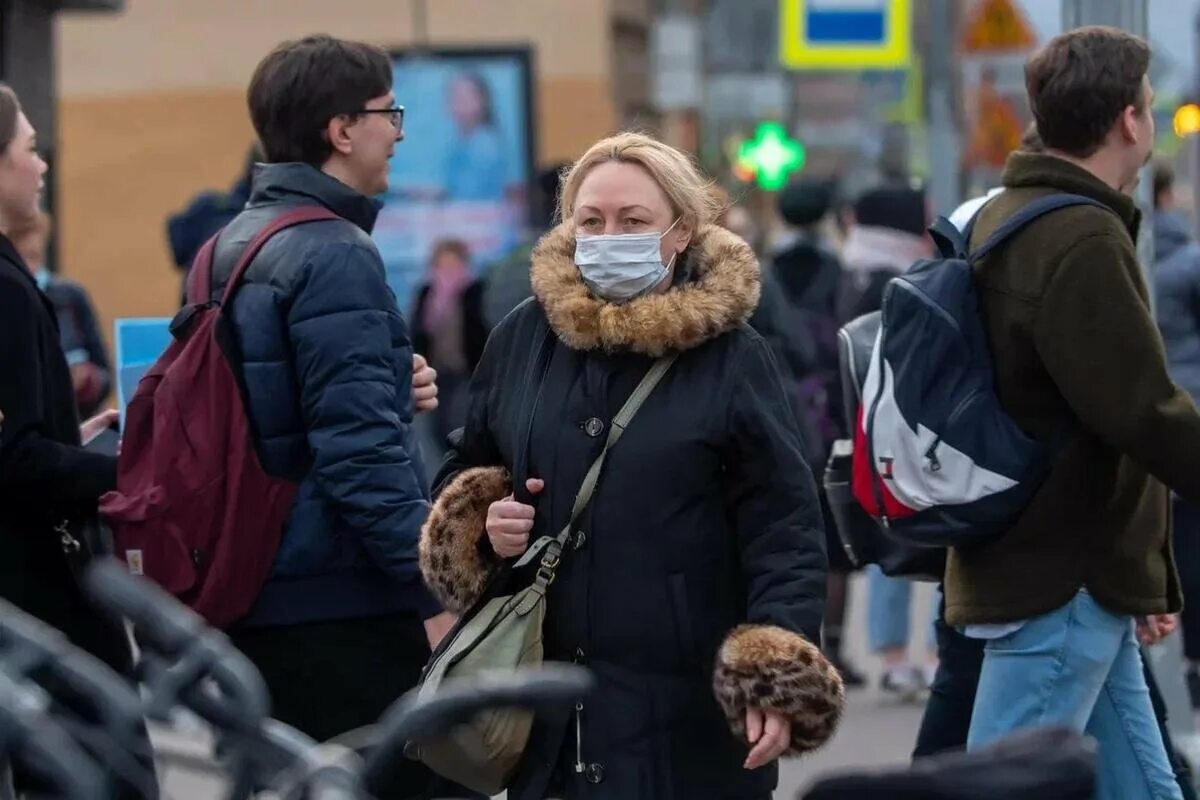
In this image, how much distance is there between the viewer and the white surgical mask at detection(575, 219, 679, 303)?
13.8 ft

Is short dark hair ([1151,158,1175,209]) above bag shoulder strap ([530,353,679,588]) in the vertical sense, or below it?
above

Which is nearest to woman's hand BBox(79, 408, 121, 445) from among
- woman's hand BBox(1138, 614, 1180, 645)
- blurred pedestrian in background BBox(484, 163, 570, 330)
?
woman's hand BBox(1138, 614, 1180, 645)

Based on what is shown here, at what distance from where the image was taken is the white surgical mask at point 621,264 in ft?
13.8

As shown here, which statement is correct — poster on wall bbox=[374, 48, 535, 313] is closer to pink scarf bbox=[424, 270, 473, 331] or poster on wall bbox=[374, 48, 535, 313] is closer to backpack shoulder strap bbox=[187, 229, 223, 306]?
pink scarf bbox=[424, 270, 473, 331]

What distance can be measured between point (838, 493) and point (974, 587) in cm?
94

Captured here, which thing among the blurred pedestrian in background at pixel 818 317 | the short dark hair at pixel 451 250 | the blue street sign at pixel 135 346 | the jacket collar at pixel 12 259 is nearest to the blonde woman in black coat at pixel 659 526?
the jacket collar at pixel 12 259

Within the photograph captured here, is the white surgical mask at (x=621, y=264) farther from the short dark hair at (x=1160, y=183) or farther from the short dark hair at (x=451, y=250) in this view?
the short dark hair at (x=451, y=250)

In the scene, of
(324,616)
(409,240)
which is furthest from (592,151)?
(409,240)

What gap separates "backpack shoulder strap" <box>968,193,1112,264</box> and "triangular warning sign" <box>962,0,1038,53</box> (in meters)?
9.23

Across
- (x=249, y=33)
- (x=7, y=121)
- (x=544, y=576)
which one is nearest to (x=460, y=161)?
(x=249, y=33)

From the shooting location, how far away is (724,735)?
416cm

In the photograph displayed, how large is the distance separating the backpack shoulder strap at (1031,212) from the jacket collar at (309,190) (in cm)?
125

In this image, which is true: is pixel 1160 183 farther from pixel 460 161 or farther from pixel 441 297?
pixel 460 161

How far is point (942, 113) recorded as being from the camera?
598 inches
